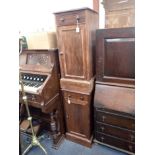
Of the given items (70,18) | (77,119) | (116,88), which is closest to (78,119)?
(77,119)

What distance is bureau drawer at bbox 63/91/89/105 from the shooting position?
6.03 ft

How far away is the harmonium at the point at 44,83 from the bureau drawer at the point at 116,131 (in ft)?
1.76

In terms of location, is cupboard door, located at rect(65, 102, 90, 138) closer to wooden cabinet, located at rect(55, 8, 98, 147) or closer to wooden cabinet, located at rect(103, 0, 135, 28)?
wooden cabinet, located at rect(55, 8, 98, 147)

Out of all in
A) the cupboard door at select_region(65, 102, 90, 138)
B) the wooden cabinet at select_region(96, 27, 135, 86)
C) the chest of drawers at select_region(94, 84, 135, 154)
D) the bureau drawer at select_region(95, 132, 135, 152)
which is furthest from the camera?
the cupboard door at select_region(65, 102, 90, 138)

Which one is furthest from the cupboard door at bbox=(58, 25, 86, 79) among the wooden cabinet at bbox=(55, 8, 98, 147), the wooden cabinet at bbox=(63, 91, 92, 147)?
the wooden cabinet at bbox=(63, 91, 92, 147)

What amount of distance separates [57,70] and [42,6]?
3.38 feet

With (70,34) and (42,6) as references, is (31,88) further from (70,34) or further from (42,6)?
(42,6)

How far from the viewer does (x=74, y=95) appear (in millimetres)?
1890

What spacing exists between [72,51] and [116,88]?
629 mm

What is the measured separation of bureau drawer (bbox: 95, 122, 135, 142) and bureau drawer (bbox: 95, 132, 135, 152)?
0.05 meters

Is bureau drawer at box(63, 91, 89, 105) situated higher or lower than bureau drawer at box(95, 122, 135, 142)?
higher

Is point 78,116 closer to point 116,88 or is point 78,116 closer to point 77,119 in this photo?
point 77,119

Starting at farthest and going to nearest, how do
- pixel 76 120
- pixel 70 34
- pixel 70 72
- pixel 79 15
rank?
pixel 76 120 → pixel 70 72 → pixel 70 34 → pixel 79 15
